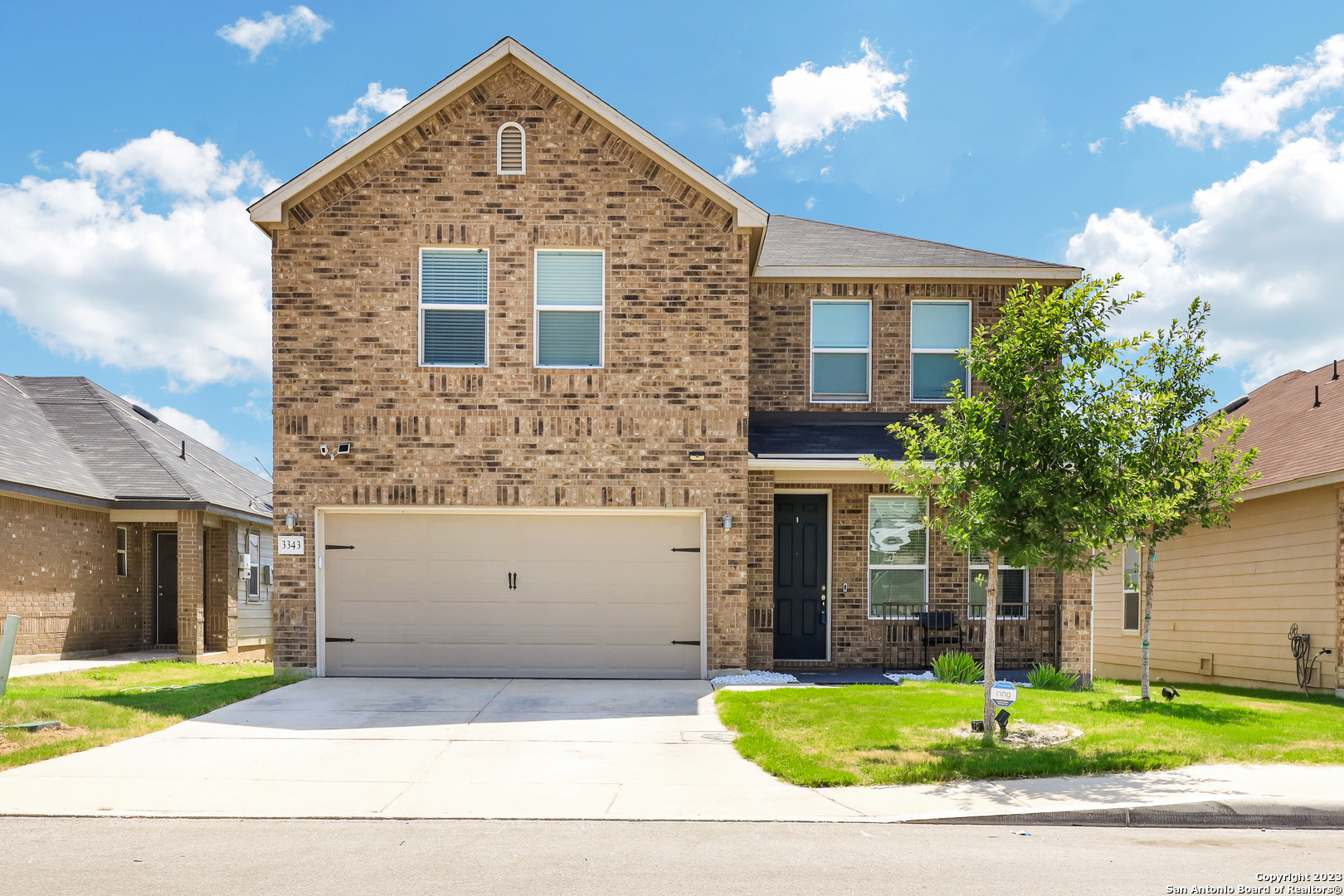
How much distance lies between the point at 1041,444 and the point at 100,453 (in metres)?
18.1

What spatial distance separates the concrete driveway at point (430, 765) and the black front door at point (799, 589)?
285cm

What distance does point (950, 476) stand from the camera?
972 centimetres

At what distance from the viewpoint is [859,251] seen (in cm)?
1605

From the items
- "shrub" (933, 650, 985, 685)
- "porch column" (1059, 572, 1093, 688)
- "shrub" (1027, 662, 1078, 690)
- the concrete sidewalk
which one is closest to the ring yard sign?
the concrete sidewalk

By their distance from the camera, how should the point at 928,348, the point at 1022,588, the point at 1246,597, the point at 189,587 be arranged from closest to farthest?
the point at 1022,588, the point at 928,348, the point at 1246,597, the point at 189,587

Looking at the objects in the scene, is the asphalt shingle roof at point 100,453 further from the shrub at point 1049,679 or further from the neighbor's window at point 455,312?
the shrub at point 1049,679

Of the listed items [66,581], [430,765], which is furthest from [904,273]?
[66,581]

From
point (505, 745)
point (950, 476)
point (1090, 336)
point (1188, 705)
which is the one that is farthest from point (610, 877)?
point (1188, 705)

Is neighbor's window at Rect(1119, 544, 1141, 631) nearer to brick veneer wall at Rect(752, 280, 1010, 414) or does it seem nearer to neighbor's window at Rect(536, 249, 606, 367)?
brick veneer wall at Rect(752, 280, 1010, 414)

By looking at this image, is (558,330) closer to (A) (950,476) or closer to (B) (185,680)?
(A) (950,476)

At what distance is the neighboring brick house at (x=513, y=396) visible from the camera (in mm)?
13398

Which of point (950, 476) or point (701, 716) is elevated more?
point (950, 476)

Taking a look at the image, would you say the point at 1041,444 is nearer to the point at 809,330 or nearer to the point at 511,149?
the point at 809,330

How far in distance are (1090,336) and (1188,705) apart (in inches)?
191
